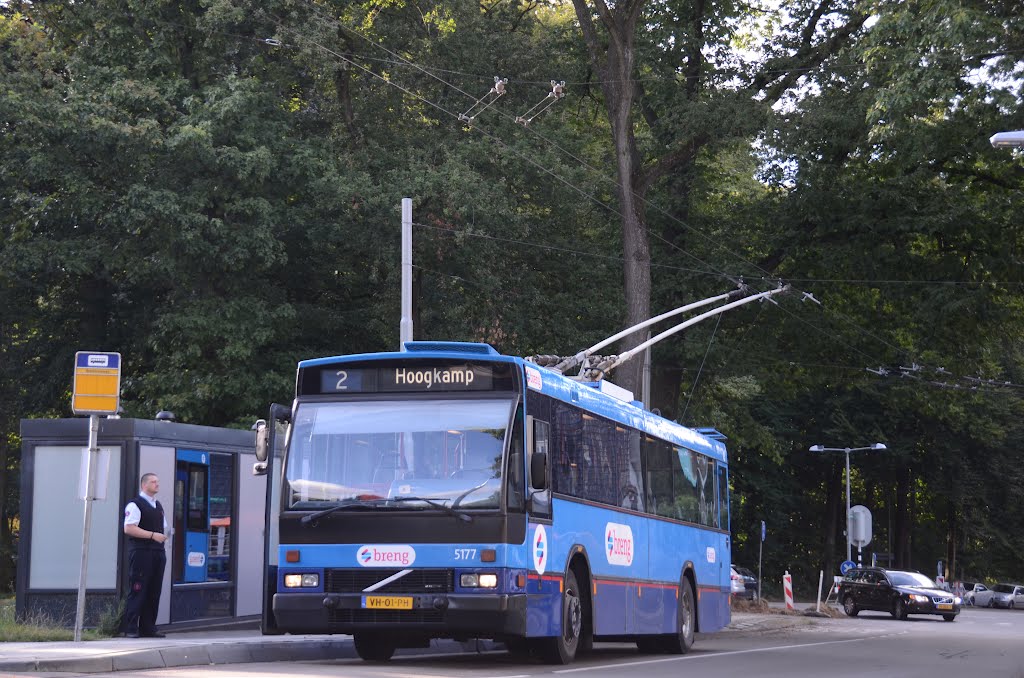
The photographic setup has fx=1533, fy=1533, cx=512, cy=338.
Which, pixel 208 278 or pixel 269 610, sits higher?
pixel 208 278

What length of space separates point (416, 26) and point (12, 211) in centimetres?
932

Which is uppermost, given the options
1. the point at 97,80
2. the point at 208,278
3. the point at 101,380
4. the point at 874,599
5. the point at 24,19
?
the point at 24,19

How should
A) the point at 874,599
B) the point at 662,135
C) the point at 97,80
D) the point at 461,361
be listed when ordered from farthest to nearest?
1. the point at 874,599
2. the point at 662,135
3. the point at 97,80
4. the point at 461,361

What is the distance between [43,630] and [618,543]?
596 cm

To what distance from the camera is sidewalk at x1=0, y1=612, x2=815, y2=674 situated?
11922 millimetres

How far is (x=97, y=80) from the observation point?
29719 mm

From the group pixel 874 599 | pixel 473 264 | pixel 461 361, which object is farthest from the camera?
pixel 874 599

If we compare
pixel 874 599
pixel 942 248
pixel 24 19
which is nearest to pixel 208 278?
pixel 24 19

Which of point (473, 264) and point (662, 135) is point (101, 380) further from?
point (662, 135)

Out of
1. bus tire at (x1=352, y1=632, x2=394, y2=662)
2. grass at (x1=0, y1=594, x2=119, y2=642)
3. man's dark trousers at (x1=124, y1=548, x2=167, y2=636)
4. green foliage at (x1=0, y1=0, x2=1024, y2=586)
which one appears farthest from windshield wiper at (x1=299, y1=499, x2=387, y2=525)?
green foliage at (x1=0, y1=0, x2=1024, y2=586)

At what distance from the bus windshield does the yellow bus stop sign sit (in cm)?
227

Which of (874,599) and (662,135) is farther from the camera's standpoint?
(874,599)

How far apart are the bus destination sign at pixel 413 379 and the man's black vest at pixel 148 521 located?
2.74 m

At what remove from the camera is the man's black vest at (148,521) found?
608 inches
